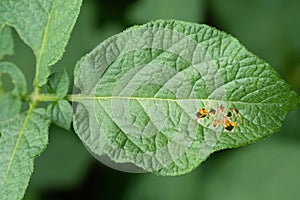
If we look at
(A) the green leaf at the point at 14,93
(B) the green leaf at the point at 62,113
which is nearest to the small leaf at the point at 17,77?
(A) the green leaf at the point at 14,93

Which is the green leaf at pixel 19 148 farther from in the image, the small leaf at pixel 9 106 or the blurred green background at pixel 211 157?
the blurred green background at pixel 211 157

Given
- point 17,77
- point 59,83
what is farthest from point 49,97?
point 17,77

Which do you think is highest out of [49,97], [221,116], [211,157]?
[221,116]

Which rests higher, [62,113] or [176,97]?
[176,97]

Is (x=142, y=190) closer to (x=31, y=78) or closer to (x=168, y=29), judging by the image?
(x=31, y=78)

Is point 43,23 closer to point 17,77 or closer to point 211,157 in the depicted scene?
point 17,77

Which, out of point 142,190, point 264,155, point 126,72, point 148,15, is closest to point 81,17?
point 148,15
